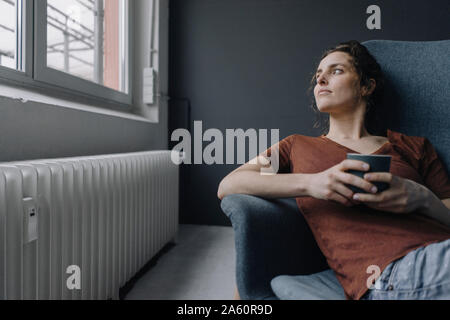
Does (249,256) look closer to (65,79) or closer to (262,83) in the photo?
(65,79)

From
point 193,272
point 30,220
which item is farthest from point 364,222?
point 193,272

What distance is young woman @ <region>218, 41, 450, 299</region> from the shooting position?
64cm

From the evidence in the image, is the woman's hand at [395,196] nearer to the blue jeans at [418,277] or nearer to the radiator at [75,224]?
the blue jeans at [418,277]

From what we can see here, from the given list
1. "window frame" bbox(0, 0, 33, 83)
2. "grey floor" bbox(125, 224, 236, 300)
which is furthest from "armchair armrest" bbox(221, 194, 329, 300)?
"window frame" bbox(0, 0, 33, 83)

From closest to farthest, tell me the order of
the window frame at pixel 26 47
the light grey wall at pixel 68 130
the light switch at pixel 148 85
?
the light grey wall at pixel 68 130 → the window frame at pixel 26 47 → the light switch at pixel 148 85

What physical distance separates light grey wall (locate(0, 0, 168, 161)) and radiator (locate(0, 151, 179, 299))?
0.16 m

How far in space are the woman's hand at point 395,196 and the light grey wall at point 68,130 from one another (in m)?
1.13

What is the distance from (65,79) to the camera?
144 cm

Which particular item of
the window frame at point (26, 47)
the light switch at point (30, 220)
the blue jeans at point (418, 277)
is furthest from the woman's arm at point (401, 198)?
the window frame at point (26, 47)

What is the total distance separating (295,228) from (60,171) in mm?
777

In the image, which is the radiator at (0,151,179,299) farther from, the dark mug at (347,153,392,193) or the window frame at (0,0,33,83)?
the dark mug at (347,153,392,193)

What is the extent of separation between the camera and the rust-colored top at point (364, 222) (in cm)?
69

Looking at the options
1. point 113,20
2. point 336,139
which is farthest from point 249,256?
point 113,20

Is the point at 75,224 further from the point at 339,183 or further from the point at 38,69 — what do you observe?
the point at 339,183
